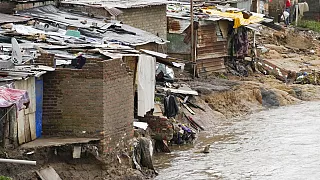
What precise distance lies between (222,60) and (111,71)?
1380 centimetres

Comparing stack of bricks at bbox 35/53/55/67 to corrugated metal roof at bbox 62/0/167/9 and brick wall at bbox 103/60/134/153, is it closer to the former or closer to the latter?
brick wall at bbox 103/60/134/153

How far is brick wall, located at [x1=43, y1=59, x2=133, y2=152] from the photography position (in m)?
16.4

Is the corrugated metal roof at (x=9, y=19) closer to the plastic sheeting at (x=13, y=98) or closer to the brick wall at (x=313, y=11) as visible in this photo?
the plastic sheeting at (x=13, y=98)

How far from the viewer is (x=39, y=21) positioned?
21.6m

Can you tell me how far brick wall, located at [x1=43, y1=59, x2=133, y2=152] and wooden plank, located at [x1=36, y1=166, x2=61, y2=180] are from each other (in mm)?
1093

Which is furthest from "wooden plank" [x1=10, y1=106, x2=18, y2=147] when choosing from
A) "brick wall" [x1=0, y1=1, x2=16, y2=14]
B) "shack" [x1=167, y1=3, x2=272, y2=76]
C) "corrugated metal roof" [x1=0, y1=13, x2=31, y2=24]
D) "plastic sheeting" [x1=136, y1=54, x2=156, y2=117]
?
"shack" [x1=167, y1=3, x2=272, y2=76]

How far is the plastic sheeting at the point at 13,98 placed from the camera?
14.6m

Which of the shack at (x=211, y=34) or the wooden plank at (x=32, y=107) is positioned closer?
the wooden plank at (x=32, y=107)

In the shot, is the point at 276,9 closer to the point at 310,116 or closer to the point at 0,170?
the point at 310,116

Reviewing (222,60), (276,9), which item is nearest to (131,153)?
(222,60)

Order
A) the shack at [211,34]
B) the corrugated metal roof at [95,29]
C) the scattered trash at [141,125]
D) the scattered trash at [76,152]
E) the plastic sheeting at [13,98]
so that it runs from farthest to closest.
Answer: the shack at [211,34] < the corrugated metal roof at [95,29] < the scattered trash at [141,125] < the scattered trash at [76,152] < the plastic sheeting at [13,98]

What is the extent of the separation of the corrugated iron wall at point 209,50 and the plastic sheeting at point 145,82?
871 centimetres

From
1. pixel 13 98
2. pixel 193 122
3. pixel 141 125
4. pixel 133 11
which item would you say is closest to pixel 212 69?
pixel 133 11

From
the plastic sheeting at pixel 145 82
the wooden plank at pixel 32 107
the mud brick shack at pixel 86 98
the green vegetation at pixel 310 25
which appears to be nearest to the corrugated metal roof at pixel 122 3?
the plastic sheeting at pixel 145 82
